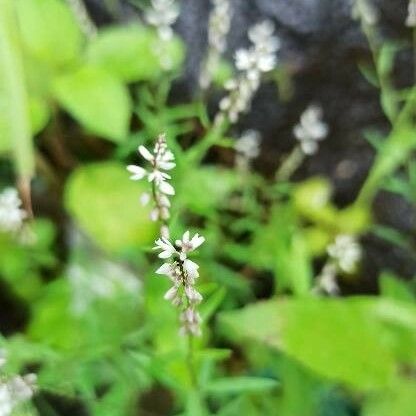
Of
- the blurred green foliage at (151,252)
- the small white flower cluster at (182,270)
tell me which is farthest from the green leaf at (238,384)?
the small white flower cluster at (182,270)

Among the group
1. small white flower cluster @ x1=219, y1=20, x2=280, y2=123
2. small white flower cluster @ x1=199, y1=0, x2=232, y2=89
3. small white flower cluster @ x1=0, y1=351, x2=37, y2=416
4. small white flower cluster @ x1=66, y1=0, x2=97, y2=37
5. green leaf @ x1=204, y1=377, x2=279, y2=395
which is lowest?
small white flower cluster @ x1=0, y1=351, x2=37, y2=416

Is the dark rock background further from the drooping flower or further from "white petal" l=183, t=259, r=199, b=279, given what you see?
"white petal" l=183, t=259, r=199, b=279

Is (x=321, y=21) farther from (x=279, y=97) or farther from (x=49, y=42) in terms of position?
(x=49, y=42)

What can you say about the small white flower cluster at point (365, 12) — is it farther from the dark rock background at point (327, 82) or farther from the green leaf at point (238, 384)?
the green leaf at point (238, 384)

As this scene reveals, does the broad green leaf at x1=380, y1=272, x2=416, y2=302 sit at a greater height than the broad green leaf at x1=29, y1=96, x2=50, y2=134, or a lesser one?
lesser

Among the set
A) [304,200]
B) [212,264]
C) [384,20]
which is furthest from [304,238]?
[384,20]

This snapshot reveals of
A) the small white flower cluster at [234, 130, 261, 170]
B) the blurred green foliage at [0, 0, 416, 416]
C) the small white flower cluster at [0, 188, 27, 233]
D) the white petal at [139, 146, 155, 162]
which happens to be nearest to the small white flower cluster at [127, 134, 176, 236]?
the white petal at [139, 146, 155, 162]
